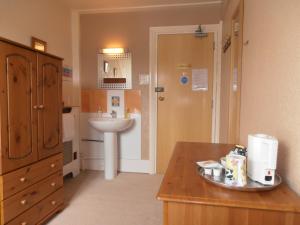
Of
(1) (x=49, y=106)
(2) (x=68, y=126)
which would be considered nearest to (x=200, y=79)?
(2) (x=68, y=126)

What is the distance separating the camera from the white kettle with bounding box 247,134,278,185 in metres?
0.84

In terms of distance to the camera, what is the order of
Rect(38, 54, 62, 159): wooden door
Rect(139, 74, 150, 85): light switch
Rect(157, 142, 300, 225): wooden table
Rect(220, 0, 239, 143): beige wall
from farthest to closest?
Rect(139, 74, 150, 85): light switch, Rect(220, 0, 239, 143): beige wall, Rect(38, 54, 62, 159): wooden door, Rect(157, 142, 300, 225): wooden table

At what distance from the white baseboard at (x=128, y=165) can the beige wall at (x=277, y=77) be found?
2.13 m

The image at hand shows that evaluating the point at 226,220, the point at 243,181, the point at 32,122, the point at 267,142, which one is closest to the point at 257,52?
the point at 267,142

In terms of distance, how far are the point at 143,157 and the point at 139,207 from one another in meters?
1.12

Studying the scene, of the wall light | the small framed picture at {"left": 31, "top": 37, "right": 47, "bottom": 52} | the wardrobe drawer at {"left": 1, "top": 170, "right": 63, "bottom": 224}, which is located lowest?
the wardrobe drawer at {"left": 1, "top": 170, "right": 63, "bottom": 224}

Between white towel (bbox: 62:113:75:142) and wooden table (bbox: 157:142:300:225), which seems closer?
wooden table (bbox: 157:142:300:225)

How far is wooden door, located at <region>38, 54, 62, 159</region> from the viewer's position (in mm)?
1885

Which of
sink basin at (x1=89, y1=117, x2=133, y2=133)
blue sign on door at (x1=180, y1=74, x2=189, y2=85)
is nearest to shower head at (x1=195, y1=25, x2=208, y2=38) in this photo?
blue sign on door at (x1=180, y1=74, x2=189, y2=85)

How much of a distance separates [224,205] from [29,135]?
1.59 m

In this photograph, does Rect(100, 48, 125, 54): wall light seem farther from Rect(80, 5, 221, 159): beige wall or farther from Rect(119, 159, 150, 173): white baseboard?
Rect(119, 159, 150, 173): white baseboard

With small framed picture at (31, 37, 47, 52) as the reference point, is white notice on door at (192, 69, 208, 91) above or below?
below

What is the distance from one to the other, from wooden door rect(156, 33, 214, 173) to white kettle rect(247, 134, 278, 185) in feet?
7.59


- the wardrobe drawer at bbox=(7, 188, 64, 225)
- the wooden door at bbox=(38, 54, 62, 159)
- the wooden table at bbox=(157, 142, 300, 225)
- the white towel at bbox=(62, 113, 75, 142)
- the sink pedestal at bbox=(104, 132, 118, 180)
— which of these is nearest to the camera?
the wooden table at bbox=(157, 142, 300, 225)
